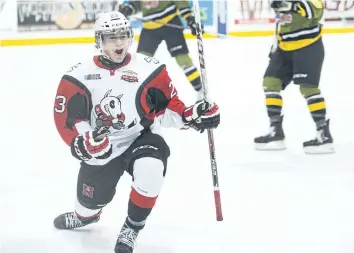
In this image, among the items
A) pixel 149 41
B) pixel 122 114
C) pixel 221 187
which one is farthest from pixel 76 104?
pixel 149 41

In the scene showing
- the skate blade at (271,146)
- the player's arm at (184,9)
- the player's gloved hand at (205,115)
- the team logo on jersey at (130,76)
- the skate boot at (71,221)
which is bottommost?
the skate blade at (271,146)

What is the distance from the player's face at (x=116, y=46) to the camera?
2.16m

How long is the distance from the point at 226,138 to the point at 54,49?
2.98m

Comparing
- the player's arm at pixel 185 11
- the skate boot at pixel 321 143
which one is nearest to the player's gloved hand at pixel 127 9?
the player's arm at pixel 185 11

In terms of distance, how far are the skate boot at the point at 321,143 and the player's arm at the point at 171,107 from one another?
55.1 inches

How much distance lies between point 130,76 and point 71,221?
549mm

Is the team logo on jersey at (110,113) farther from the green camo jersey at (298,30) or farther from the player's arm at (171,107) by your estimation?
the green camo jersey at (298,30)

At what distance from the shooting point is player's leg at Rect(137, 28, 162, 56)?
4586 mm

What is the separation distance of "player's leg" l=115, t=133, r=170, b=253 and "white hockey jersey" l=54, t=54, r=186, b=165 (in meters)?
0.07

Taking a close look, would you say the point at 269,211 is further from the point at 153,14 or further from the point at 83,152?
the point at 153,14

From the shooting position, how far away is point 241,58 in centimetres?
619

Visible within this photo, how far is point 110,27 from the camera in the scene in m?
2.15

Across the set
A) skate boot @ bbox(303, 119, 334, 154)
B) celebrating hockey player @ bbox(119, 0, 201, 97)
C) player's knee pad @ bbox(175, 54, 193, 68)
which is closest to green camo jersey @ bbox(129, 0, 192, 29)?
celebrating hockey player @ bbox(119, 0, 201, 97)

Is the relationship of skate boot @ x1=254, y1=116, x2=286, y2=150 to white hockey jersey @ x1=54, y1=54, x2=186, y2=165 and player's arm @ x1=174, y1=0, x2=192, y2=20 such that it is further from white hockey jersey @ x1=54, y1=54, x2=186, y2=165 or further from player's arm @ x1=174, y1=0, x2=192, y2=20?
white hockey jersey @ x1=54, y1=54, x2=186, y2=165
